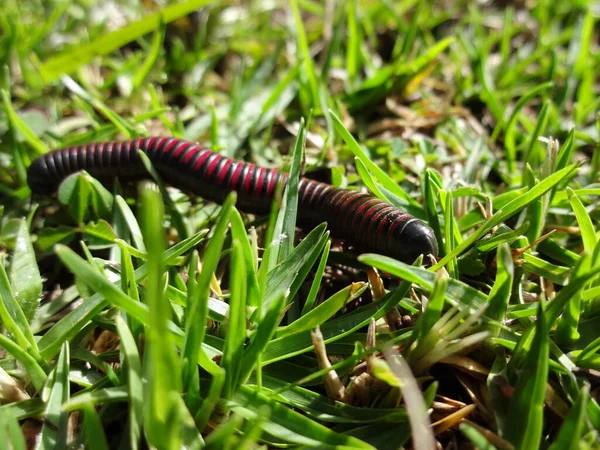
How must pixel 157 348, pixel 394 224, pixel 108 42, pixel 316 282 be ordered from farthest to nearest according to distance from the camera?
pixel 108 42, pixel 394 224, pixel 316 282, pixel 157 348

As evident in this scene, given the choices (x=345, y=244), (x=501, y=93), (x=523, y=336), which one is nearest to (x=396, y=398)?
(x=523, y=336)

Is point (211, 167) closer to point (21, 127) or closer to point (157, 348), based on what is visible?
point (21, 127)

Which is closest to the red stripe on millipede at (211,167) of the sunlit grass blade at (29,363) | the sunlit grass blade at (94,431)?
the sunlit grass blade at (29,363)

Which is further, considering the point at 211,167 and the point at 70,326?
the point at 211,167

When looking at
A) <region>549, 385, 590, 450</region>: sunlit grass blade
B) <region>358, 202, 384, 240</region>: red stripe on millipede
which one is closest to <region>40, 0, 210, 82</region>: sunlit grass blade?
<region>358, 202, 384, 240</region>: red stripe on millipede

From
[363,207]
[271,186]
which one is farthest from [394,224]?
[271,186]

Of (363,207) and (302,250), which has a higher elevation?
(363,207)

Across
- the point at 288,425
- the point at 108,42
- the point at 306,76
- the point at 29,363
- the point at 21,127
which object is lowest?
the point at 288,425

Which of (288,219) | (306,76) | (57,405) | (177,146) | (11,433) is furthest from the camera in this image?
(306,76)
